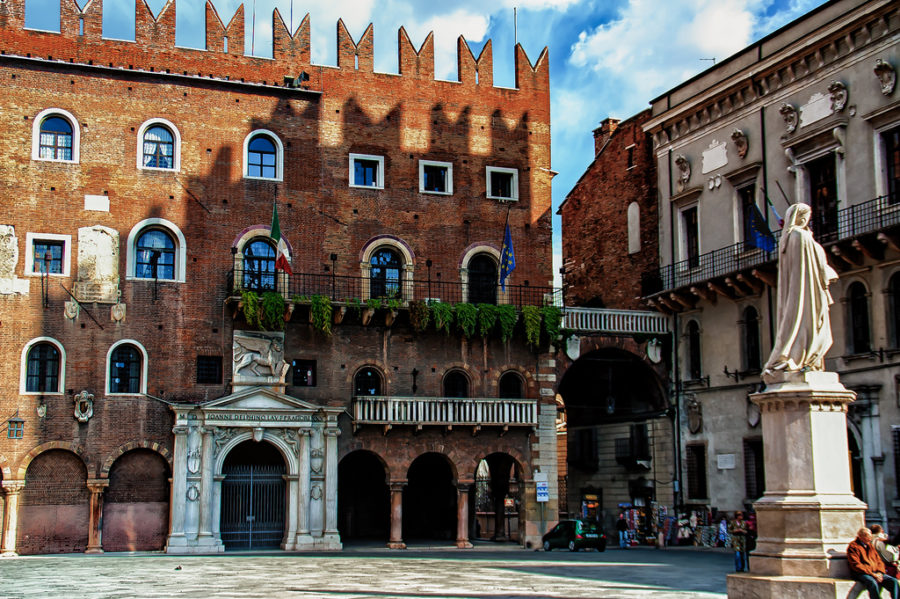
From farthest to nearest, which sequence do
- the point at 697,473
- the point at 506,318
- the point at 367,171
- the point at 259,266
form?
the point at 697,473, the point at 367,171, the point at 506,318, the point at 259,266

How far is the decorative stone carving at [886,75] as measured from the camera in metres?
27.0

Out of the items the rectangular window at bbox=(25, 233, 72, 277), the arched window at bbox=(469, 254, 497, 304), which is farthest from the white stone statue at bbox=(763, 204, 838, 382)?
the rectangular window at bbox=(25, 233, 72, 277)

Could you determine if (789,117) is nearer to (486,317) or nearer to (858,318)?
(858,318)

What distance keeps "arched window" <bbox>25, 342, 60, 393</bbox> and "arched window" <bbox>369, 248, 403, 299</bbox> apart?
369 inches

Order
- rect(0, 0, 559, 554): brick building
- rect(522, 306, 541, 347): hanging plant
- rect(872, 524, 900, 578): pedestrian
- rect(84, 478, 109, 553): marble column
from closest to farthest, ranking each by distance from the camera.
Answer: rect(872, 524, 900, 578): pedestrian
rect(84, 478, 109, 553): marble column
rect(0, 0, 559, 554): brick building
rect(522, 306, 541, 347): hanging plant

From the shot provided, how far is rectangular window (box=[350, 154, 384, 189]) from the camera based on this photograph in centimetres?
3341

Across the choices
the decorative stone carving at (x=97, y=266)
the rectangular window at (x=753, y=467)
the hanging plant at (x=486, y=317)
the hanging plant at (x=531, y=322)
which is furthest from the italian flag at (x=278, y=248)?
the rectangular window at (x=753, y=467)

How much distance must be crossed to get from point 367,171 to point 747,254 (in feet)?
39.2

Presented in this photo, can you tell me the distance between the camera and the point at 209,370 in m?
30.7

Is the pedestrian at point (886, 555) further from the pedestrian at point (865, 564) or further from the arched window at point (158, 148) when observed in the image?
the arched window at point (158, 148)

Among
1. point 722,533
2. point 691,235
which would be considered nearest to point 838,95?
point 691,235

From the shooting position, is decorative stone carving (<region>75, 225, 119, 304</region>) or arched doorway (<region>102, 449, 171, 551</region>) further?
decorative stone carving (<region>75, 225, 119, 304</region>)

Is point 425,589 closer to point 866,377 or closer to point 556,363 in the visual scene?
point 866,377

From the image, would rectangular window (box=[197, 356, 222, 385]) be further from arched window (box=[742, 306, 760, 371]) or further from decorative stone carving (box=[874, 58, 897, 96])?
decorative stone carving (box=[874, 58, 897, 96])
